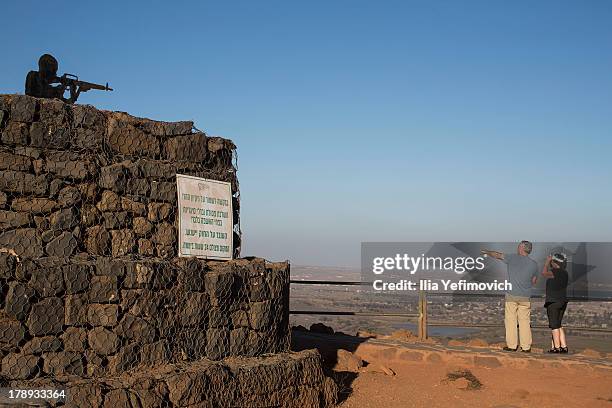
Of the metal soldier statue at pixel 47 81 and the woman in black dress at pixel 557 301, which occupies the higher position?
the metal soldier statue at pixel 47 81

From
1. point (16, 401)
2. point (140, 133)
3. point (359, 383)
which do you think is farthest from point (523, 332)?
point (16, 401)

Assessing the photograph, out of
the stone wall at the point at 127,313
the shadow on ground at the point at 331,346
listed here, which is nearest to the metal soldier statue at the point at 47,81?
the stone wall at the point at 127,313

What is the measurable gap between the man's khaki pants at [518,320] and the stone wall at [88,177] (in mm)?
5495

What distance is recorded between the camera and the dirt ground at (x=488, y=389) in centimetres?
770

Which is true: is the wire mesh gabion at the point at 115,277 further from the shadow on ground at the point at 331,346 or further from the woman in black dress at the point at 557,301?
the woman in black dress at the point at 557,301

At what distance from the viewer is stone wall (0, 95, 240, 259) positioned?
5871mm

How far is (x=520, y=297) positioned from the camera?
9891 mm

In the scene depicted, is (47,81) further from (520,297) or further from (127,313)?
(520,297)

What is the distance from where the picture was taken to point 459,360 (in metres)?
9.24

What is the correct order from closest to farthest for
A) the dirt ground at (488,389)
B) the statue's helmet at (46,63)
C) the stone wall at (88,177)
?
the stone wall at (88,177) < the dirt ground at (488,389) < the statue's helmet at (46,63)

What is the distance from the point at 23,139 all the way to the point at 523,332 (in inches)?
297

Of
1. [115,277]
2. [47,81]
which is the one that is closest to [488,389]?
[115,277]

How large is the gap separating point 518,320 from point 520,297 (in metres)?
0.40

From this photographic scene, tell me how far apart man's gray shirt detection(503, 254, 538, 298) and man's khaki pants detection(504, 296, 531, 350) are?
11 cm
